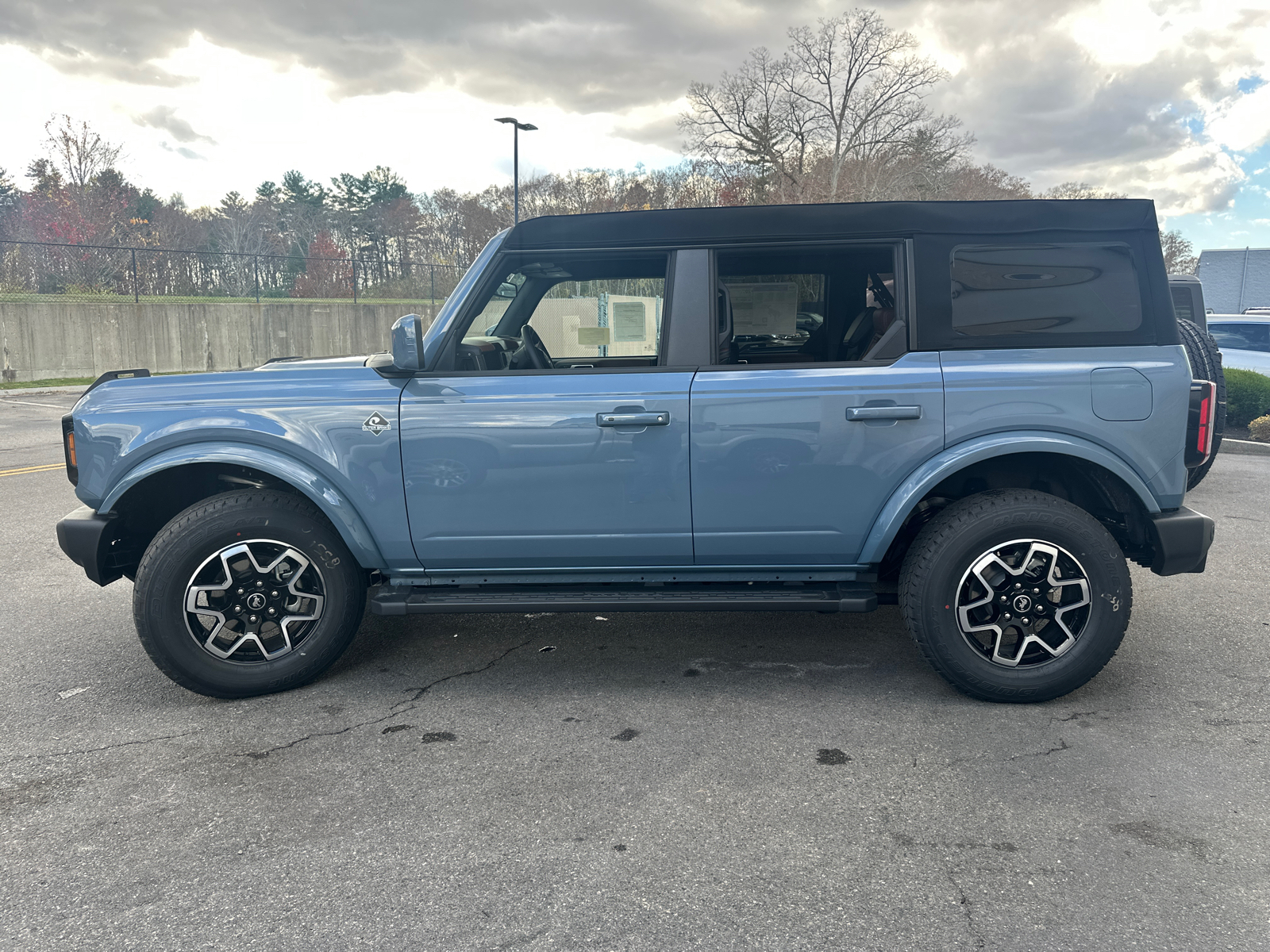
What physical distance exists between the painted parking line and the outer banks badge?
23.8ft

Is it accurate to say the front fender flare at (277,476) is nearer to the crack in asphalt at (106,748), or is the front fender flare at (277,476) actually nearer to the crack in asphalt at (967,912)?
the crack in asphalt at (106,748)

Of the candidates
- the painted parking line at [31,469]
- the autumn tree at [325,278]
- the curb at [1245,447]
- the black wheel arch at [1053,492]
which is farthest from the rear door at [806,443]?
the autumn tree at [325,278]

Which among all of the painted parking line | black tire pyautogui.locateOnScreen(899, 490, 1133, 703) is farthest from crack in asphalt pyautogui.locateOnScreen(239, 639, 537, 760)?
the painted parking line

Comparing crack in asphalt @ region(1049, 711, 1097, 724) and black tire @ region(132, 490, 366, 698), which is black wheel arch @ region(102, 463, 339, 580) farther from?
crack in asphalt @ region(1049, 711, 1097, 724)

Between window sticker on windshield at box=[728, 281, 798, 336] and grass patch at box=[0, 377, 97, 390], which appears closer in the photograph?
window sticker on windshield at box=[728, 281, 798, 336]

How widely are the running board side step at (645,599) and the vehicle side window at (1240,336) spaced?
1268cm

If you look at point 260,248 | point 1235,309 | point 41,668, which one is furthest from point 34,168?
point 1235,309

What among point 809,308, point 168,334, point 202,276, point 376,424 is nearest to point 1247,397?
point 809,308

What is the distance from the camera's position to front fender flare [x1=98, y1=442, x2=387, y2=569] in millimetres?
3598

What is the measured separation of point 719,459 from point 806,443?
0.34m

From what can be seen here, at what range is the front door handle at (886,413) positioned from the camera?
349 cm

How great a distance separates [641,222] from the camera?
3697mm

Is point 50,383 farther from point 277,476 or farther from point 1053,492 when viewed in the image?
point 1053,492

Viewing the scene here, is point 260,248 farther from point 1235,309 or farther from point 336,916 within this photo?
point 336,916
